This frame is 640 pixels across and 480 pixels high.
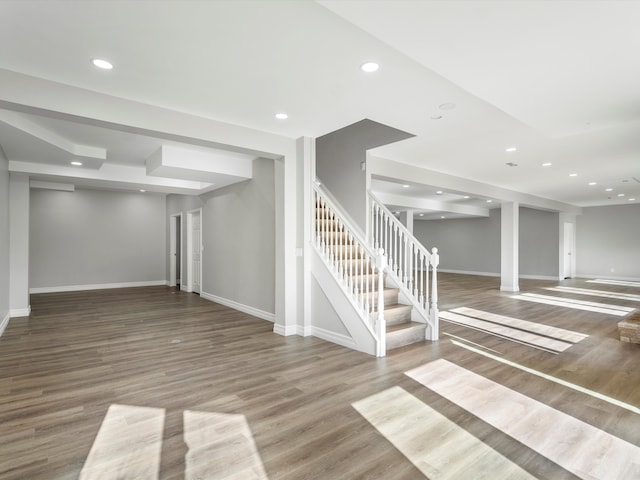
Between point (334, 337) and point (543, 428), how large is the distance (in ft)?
7.87

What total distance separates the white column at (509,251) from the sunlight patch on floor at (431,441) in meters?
7.87

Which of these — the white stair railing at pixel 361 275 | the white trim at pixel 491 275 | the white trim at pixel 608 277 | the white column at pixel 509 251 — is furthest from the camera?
the white trim at pixel 491 275

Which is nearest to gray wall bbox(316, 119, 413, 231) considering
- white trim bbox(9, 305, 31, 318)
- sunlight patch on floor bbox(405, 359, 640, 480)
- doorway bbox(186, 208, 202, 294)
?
sunlight patch on floor bbox(405, 359, 640, 480)

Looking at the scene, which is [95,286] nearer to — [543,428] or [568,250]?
[543,428]

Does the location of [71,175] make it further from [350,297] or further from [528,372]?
[528,372]

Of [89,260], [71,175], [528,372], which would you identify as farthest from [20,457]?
[89,260]

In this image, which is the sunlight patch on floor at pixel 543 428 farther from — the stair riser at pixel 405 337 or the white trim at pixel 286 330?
the white trim at pixel 286 330

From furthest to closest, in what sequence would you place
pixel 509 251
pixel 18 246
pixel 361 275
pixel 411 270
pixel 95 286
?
pixel 509 251
pixel 95 286
pixel 18 246
pixel 411 270
pixel 361 275

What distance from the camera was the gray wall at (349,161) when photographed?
541cm

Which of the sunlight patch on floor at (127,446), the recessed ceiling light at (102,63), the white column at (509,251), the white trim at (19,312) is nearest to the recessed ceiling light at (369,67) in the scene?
the recessed ceiling light at (102,63)

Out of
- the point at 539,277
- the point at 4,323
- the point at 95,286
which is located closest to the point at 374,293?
the point at 4,323

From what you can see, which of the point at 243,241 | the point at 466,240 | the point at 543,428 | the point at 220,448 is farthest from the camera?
the point at 466,240

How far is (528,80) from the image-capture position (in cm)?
288

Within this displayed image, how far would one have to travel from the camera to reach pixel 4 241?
5.31m
